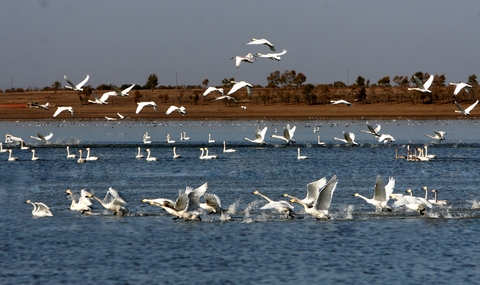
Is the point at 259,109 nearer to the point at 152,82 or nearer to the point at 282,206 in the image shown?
the point at 152,82

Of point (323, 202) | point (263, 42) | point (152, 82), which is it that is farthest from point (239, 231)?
point (152, 82)

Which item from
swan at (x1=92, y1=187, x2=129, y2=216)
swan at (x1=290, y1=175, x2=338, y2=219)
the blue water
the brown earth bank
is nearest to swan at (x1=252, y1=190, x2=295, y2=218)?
the blue water

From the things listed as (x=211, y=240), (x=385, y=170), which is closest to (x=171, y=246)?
(x=211, y=240)

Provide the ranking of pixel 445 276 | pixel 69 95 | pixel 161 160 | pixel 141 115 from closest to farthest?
pixel 445 276 < pixel 161 160 < pixel 141 115 < pixel 69 95

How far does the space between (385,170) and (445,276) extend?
57.5 ft

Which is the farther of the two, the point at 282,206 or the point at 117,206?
the point at 117,206

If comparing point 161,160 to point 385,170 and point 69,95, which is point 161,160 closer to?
point 385,170

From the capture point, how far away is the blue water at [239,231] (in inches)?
555

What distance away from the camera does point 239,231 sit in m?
17.8

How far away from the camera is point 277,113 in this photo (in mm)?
80875

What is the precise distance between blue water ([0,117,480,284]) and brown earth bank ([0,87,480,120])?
44188mm

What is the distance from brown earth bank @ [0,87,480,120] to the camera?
7831cm

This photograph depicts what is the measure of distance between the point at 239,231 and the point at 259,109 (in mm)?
67453

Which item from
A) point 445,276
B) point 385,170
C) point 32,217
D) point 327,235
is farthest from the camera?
point 385,170
